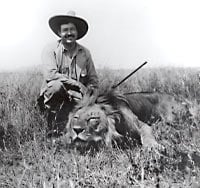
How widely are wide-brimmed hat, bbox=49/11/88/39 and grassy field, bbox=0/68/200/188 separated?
76 cm

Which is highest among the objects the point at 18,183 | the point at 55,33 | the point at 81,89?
the point at 55,33

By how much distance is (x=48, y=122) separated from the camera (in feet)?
12.2

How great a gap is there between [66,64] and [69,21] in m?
0.44

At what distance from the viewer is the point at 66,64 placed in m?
3.83

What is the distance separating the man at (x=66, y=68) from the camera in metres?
3.64

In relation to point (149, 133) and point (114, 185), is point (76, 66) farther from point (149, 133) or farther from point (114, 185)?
point (114, 185)

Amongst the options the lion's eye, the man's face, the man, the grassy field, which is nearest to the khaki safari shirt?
the man

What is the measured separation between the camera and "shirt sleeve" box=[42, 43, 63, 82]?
369cm

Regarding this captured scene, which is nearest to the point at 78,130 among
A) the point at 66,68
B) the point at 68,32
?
the point at 66,68

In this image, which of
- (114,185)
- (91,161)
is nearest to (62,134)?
(91,161)

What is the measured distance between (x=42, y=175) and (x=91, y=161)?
0.43 metres

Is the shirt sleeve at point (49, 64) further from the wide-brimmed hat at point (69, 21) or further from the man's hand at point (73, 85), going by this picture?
the wide-brimmed hat at point (69, 21)

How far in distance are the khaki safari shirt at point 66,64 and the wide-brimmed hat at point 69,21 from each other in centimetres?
18

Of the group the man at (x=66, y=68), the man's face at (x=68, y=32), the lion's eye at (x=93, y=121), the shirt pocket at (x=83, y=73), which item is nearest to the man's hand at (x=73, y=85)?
the man at (x=66, y=68)
